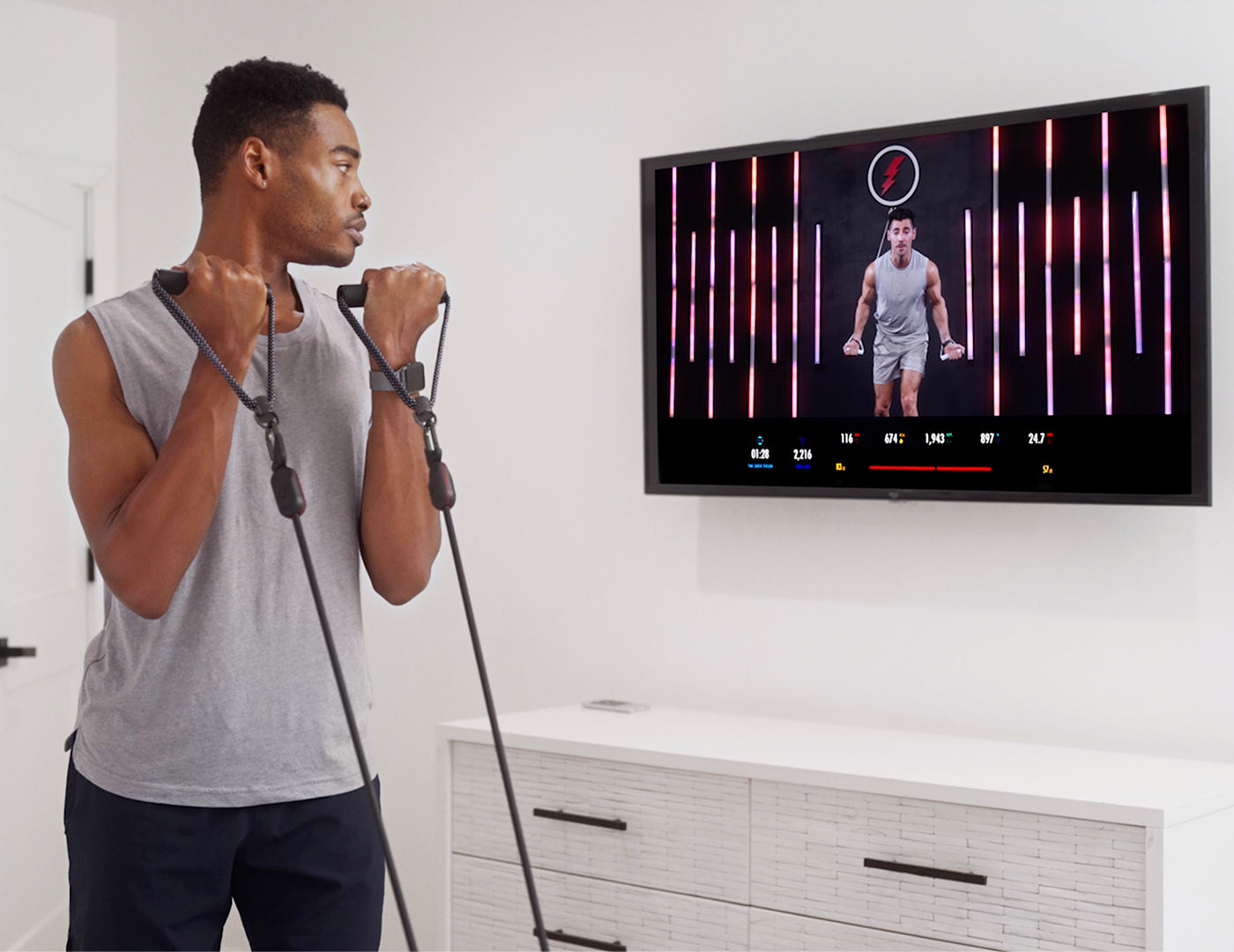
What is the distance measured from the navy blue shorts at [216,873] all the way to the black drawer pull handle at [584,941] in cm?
106

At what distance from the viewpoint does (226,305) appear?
1113 millimetres

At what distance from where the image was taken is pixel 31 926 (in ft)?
10.2

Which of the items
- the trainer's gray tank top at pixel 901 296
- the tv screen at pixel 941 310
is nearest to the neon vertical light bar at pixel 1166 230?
the tv screen at pixel 941 310

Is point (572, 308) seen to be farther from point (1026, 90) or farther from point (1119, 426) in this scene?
point (1119, 426)

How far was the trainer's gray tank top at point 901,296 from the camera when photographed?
7.42 ft

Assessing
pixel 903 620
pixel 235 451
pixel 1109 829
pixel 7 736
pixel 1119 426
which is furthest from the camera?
pixel 7 736

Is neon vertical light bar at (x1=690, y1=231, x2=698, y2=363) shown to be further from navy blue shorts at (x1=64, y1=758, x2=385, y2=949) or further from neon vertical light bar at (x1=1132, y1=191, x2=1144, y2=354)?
navy blue shorts at (x1=64, y1=758, x2=385, y2=949)

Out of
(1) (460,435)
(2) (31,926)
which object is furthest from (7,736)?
(1) (460,435)

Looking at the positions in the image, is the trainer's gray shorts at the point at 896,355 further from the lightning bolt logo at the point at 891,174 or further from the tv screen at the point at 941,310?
the lightning bolt logo at the point at 891,174

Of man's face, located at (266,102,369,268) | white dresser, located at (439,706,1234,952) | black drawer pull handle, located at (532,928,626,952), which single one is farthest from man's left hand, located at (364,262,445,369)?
black drawer pull handle, located at (532,928,626,952)

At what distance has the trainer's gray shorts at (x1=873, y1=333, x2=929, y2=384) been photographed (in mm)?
2262

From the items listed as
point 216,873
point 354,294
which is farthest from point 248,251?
point 216,873

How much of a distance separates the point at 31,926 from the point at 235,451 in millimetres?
2385

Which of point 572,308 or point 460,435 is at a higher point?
point 572,308
